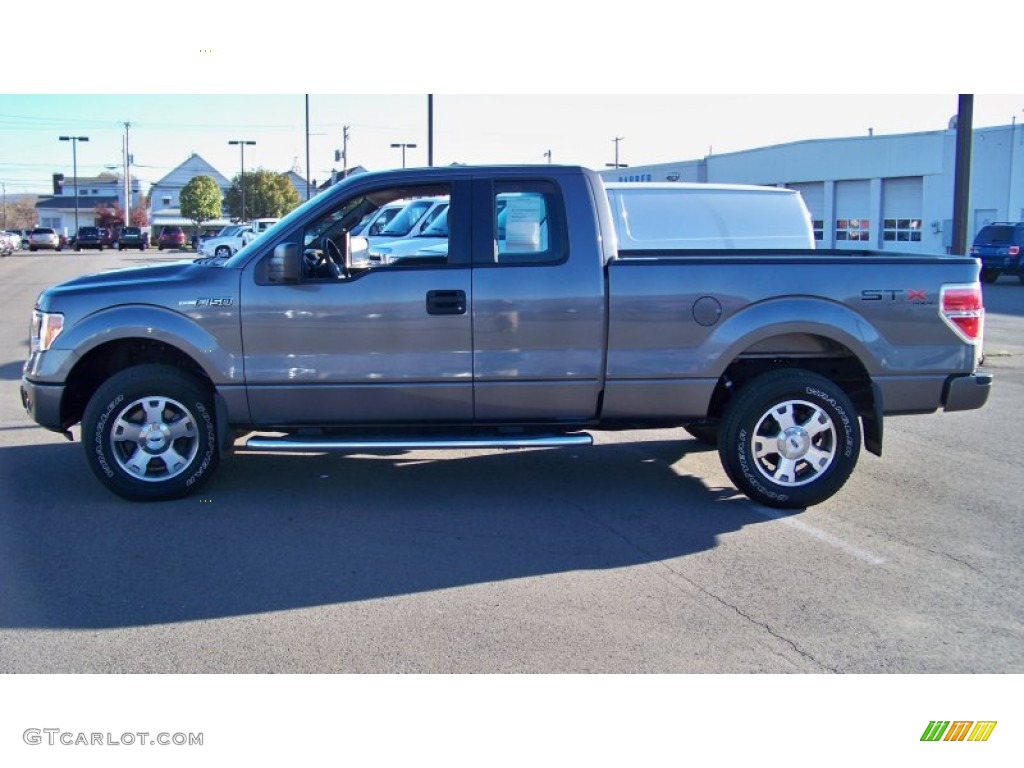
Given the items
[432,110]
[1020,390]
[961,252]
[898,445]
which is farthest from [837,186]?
[898,445]

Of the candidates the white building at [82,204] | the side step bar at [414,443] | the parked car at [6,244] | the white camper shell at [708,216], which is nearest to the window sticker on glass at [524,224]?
the side step bar at [414,443]

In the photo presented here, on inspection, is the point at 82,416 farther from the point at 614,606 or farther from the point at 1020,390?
the point at 1020,390

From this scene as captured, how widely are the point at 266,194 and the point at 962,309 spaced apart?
254ft

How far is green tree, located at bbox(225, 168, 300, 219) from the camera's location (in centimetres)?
7981

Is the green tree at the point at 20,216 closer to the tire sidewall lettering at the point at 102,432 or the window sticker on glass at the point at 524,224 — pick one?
the tire sidewall lettering at the point at 102,432

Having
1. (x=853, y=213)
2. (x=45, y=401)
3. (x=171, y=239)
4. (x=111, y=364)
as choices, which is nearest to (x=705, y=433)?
(x=111, y=364)

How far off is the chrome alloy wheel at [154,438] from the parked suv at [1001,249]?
2983cm

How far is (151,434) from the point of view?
6715 millimetres

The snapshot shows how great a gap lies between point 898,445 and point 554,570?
4435 mm

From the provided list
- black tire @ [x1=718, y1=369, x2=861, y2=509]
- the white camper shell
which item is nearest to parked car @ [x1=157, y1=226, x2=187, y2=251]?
the white camper shell

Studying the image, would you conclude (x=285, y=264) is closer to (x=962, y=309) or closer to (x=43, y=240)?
(x=962, y=309)

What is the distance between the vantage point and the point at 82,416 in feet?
22.7

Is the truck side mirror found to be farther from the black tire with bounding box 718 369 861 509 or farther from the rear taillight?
the rear taillight

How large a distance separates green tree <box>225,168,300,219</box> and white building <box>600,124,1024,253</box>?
134 feet
